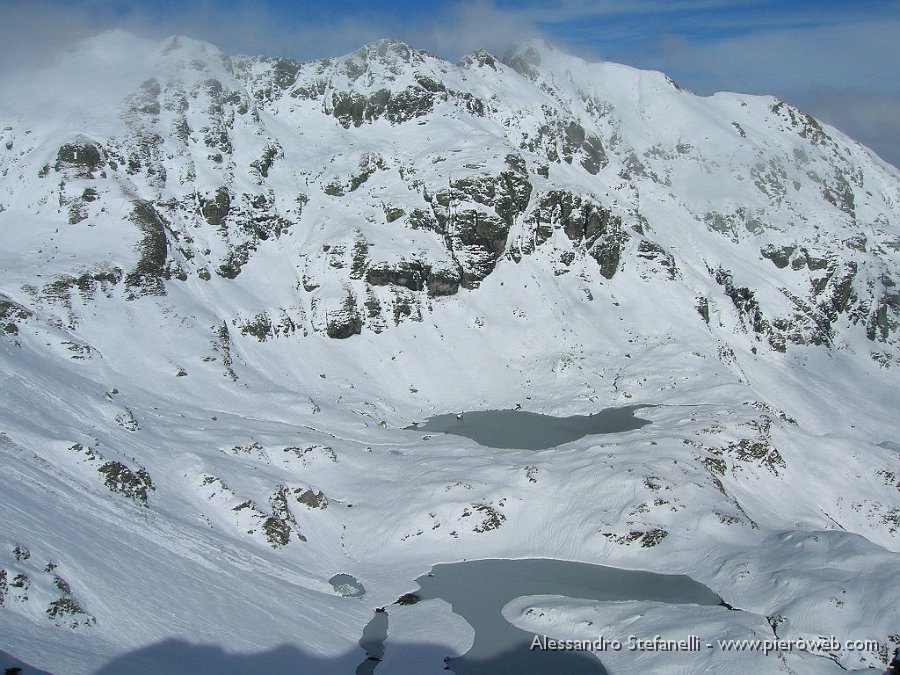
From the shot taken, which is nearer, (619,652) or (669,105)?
(619,652)

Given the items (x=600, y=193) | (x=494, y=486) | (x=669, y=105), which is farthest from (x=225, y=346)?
(x=669, y=105)

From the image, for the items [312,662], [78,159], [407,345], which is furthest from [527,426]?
[78,159]

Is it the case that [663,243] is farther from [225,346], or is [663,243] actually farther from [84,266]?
[84,266]

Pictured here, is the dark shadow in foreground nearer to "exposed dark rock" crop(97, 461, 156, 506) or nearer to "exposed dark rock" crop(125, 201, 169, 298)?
"exposed dark rock" crop(97, 461, 156, 506)

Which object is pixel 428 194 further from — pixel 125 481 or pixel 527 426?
pixel 125 481

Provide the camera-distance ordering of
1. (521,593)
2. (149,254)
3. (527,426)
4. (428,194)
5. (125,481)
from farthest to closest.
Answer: (428,194) → (149,254) → (527,426) → (521,593) → (125,481)

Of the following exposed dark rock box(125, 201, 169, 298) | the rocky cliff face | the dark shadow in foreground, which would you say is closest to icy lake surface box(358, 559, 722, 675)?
the dark shadow in foreground

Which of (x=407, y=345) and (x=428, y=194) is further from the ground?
(x=428, y=194)
